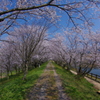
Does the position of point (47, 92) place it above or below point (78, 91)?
above

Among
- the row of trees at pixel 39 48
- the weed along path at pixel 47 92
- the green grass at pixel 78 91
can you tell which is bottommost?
the green grass at pixel 78 91

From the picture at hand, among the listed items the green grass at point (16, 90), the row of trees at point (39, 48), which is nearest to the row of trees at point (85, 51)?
the row of trees at point (39, 48)

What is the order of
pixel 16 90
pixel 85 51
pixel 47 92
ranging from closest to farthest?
pixel 47 92, pixel 16 90, pixel 85 51

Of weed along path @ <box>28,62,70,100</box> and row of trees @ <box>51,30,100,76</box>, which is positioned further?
row of trees @ <box>51,30,100,76</box>

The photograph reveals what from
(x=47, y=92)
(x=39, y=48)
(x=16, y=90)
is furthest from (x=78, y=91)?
(x=39, y=48)

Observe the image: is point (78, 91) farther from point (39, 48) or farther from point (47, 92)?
point (39, 48)

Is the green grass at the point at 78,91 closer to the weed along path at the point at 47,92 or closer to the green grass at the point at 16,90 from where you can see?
the weed along path at the point at 47,92

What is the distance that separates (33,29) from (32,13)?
6.41m

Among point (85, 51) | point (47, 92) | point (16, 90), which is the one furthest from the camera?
point (85, 51)

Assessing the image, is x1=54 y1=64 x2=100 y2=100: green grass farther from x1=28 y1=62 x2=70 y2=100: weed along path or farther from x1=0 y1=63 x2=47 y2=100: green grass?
x1=0 y1=63 x2=47 y2=100: green grass

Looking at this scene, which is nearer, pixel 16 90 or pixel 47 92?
pixel 47 92

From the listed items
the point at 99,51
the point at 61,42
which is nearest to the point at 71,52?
the point at 61,42

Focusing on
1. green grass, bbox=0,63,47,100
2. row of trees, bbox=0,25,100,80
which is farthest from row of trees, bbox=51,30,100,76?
green grass, bbox=0,63,47,100

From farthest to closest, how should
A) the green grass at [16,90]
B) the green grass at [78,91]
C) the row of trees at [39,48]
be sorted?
the row of trees at [39,48] → the green grass at [78,91] → the green grass at [16,90]
